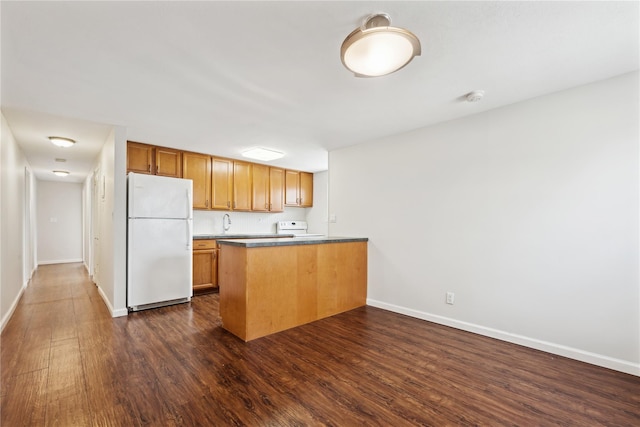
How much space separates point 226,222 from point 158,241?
68.2 inches

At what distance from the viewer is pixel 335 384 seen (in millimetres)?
1952

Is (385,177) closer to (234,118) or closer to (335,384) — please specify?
(234,118)

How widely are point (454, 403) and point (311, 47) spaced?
2406 mm

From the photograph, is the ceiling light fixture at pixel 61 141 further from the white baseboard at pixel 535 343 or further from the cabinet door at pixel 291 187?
the white baseboard at pixel 535 343

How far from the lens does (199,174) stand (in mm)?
4695

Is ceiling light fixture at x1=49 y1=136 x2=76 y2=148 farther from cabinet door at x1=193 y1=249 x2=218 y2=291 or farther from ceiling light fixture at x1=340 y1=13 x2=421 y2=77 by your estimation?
ceiling light fixture at x1=340 y1=13 x2=421 y2=77

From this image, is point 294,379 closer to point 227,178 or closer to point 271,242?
point 271,242

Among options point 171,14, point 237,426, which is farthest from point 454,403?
point 171,14

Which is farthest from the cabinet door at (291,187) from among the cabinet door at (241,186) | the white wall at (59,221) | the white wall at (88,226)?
the white wall at (59,221)

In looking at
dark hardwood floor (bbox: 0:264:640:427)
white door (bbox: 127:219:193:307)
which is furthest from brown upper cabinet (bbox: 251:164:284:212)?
dark hardwood floor (bbox: 0:264:640:427)

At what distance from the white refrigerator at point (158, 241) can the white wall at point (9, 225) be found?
1064mm

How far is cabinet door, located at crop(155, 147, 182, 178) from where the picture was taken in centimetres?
426

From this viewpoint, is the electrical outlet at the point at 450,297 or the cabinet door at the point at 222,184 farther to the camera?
the cabinet door at the point at 222,184

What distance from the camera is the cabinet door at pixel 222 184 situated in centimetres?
487
